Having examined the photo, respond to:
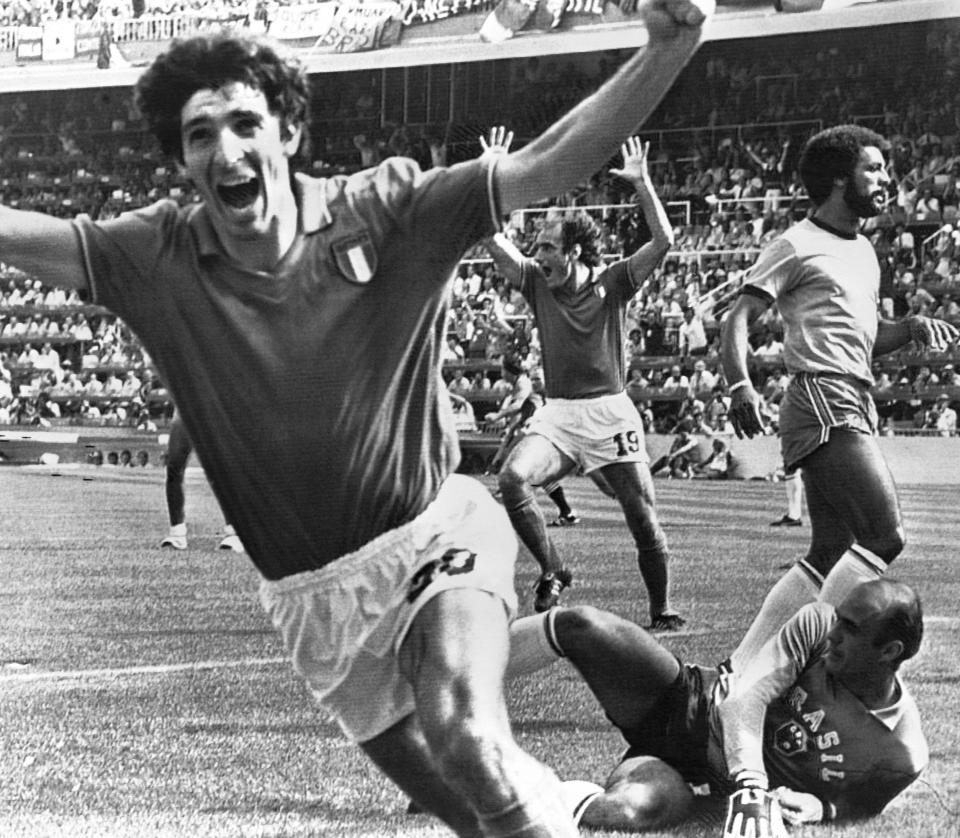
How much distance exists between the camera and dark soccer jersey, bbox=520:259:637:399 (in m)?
4.36

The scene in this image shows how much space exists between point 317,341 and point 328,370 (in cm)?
4

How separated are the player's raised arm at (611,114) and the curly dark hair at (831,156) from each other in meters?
1.78

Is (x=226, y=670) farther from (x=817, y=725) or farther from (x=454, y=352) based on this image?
(x=817, y=725)

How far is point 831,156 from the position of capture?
364cm

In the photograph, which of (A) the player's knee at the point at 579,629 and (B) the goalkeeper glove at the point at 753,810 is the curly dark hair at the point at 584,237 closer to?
(A) the player's knee at the point at 579,629

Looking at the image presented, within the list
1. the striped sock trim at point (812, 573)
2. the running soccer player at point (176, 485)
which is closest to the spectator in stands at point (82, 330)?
the running soccer player at point (176, 485)

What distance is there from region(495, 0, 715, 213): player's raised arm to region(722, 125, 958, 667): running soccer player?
1.57 m

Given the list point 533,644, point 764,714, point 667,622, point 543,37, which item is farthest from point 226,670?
point 543,37

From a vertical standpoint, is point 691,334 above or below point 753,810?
above

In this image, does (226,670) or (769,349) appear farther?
(226,670)

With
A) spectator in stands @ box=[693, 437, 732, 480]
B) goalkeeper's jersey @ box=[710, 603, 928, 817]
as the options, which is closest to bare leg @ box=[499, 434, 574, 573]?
spectator in stands @ box=[693, 437, 732, 480]

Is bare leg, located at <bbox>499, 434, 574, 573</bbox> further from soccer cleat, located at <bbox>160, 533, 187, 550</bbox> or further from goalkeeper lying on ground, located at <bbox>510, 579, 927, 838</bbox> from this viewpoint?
goalkeeper lying on ground, located at <bbox>510, 579, 927, 838</bbox>

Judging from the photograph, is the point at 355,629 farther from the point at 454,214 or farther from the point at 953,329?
the point at 953,329

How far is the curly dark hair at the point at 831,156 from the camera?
143 inches
